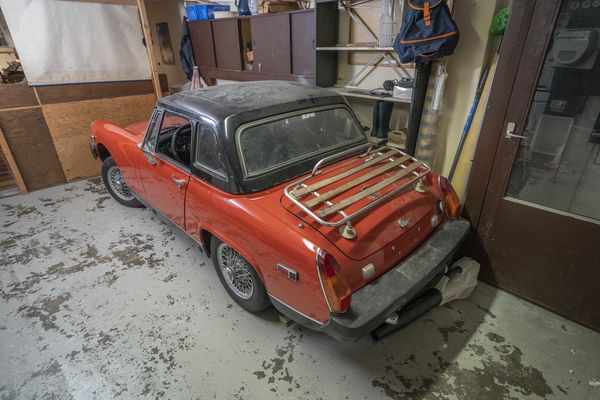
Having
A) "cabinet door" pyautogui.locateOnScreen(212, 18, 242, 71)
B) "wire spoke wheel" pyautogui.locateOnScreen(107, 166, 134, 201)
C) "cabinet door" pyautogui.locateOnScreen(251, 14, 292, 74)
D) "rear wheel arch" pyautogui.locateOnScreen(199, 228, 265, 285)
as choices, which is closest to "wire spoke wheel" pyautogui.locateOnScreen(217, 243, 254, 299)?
"rear wheel arch" pyautogui.locateOnScreen(199, 228, 265, 285)

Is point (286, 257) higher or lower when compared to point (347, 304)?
higher

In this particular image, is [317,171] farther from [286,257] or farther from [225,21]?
[225,21]

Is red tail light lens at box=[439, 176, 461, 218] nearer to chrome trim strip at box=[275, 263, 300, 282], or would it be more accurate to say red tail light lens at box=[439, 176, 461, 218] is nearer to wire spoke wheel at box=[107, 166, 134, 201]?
chrome trim strip at box=[275, 263, 300, 282]

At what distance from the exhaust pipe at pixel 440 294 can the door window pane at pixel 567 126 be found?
0.69 metres

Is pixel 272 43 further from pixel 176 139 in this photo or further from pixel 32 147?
pixel 32 147

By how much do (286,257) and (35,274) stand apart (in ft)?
8.88

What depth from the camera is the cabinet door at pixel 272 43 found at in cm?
427

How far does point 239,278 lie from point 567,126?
2535 millimetres

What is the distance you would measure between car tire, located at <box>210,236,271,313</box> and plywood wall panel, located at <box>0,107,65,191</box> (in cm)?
376

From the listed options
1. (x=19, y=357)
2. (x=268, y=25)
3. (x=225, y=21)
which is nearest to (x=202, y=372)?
(x=19, y=357)

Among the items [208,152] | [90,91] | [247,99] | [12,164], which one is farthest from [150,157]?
[12,164]

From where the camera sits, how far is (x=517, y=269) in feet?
8.25

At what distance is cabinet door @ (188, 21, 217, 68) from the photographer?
18.8ft

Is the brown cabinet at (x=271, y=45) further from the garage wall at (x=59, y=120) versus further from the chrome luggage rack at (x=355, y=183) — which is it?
the chrome luggage rack at (x=355, y=183)
